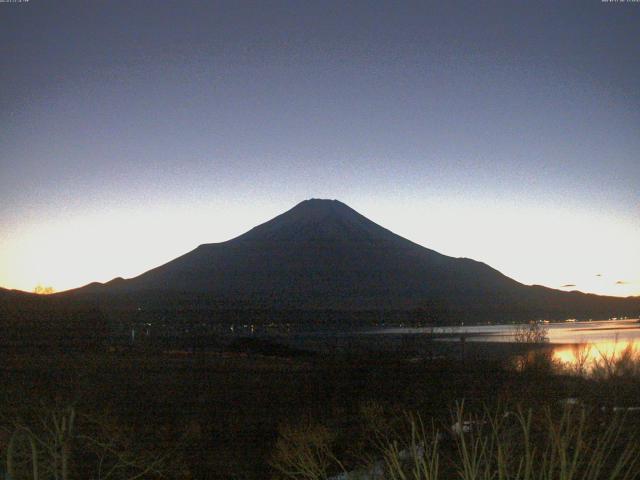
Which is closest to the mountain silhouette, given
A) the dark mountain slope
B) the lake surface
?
the dark mountain slope

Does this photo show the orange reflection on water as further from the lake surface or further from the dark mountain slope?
the dark mountain slope

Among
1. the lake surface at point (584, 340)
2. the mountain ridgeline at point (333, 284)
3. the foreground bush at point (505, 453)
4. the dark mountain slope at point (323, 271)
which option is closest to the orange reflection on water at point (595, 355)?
the lake surface at point (584, 340)

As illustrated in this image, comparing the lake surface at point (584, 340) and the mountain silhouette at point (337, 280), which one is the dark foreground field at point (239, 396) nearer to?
the lake surface at point (584, 340)

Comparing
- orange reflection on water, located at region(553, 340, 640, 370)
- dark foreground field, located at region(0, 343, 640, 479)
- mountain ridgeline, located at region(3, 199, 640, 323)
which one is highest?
mountain ridgeline, located at region(3, 199, 640, 323)

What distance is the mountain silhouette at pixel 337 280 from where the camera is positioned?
3895 inches

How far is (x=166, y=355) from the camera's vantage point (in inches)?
1260

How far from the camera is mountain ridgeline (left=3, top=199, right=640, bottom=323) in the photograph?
94375 mm

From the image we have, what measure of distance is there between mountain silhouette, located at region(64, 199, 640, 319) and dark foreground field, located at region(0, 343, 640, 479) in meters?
63.6

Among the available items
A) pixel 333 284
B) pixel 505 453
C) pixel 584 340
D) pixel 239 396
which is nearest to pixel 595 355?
pixel 239 396

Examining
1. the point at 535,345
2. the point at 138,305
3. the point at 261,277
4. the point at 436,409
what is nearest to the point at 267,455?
the point at 436,409

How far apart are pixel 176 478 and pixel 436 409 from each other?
8.25 m

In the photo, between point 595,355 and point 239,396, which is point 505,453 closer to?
point 239,396

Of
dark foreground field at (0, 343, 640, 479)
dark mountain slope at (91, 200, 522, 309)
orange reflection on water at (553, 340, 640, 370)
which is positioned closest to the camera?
dark foreground field at (0, 343, 640, 479)

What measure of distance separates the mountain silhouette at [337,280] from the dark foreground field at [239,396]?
2503 inches
